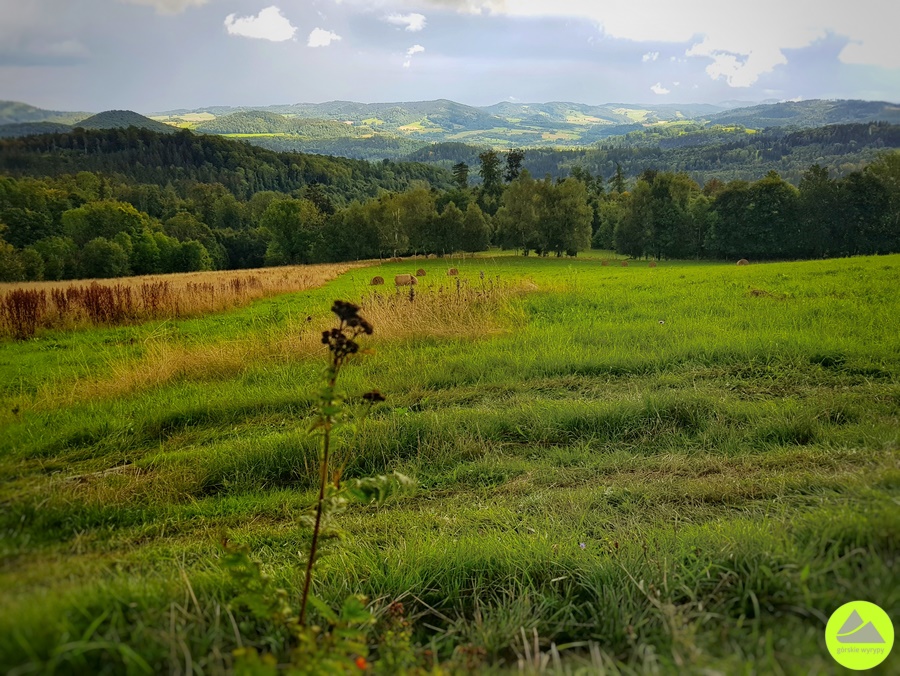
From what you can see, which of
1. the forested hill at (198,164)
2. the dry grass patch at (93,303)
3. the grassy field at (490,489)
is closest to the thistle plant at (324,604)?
the grassy field at (490,489)

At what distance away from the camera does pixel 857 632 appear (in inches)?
61.5

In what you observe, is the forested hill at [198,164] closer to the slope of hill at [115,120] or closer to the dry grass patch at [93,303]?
the slope of hill at [115,120]

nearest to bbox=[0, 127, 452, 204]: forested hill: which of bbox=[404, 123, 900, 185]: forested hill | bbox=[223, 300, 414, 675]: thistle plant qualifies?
bbox=[223, 300, 414, 675]: thistle plant

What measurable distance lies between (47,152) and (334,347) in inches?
154

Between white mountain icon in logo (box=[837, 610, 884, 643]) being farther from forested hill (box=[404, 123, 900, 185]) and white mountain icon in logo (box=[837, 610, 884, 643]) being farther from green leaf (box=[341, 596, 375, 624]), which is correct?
forested hill (box=[404, 123, 900, 185])

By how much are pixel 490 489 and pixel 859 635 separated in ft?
9.05

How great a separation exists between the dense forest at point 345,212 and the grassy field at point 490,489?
1.56m

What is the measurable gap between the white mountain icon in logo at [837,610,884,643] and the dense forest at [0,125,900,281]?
5.49 metres

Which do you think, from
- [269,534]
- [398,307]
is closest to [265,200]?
[398,307]

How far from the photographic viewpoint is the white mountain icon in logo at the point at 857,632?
153 cm

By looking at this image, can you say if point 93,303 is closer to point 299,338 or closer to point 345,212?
point 299,338

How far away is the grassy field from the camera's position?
1.71m

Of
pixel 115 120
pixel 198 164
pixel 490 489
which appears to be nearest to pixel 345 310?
pixel 490 489

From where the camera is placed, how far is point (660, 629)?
1.94 m
